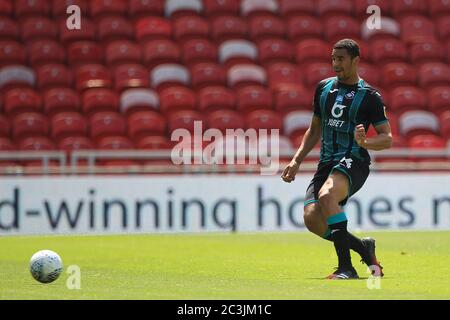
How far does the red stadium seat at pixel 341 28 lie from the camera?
26391mm

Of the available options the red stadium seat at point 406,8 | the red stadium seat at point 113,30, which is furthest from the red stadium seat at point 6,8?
the red stadium seat at point 406,8

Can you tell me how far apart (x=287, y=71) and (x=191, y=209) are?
5997 millimetres

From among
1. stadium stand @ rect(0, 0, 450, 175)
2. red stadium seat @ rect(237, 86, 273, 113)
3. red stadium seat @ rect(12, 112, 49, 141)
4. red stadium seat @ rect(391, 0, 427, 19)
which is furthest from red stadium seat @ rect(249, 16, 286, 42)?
red stadium seat @ rect(12, 112, 49, 141)

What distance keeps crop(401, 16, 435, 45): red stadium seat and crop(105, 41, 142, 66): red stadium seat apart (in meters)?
6.37

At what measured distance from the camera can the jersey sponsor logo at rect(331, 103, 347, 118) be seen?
11.0m

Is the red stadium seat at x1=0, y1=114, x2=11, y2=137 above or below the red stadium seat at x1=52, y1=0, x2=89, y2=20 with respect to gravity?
below

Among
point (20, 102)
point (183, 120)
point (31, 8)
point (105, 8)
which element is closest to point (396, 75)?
point (183, 120)

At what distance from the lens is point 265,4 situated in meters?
→ 27.1

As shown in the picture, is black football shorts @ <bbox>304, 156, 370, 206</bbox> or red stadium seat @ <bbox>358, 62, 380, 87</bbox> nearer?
black football shorts @ <bbox>304, 156, 370, 206</bbox>

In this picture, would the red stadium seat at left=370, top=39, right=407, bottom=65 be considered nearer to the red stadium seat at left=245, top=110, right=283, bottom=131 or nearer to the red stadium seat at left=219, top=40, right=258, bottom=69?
the red stadium seat at left=219, top=40, right=258, bottom=69

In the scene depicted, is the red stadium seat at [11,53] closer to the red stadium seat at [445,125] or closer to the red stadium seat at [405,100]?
the red stadium seat at [405,100]

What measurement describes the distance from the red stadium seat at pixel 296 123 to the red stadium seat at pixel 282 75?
4.78 feet
